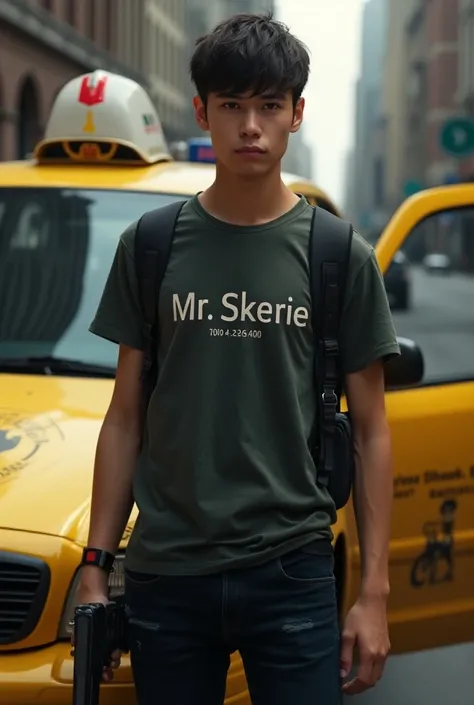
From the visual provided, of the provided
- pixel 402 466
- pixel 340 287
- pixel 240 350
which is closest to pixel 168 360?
pixel 240 350

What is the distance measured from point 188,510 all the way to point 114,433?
25 cm

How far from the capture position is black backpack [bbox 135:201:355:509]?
8.63 ft

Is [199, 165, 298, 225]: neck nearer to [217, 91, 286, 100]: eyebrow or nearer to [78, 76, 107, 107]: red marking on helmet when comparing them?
[217, 91, 286, 100]: eyebrow

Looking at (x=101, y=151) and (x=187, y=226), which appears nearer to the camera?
(x=187, y=226)

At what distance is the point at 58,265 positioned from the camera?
4.76 meters

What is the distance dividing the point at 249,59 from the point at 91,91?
3225mm

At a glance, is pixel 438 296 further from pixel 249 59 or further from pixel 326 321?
pixel 249 59

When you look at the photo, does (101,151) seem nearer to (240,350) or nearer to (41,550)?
(41,550)

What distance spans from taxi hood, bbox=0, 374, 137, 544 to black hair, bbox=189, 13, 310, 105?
1.25 m

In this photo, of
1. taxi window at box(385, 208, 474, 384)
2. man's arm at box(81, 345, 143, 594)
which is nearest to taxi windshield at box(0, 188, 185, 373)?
taxi window at box(385, 208, 474, 384)

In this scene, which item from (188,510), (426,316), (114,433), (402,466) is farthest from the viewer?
(426,316)

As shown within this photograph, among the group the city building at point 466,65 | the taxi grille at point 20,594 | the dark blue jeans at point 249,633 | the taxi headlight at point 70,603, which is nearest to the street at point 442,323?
the taxi headlight at point 70,603

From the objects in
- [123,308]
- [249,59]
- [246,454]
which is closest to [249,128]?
[249,59]

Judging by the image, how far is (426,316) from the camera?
25.2 feet
